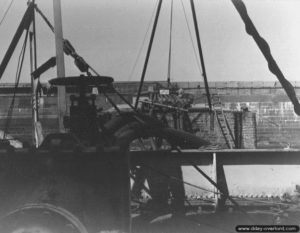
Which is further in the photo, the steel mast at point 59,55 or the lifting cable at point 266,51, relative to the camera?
the steel mast at point 59,55

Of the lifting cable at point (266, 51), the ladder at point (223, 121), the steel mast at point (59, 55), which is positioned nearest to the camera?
the lifting cable at point (266, 51)

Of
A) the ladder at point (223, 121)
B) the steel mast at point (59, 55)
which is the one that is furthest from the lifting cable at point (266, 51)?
the ladder at point (223, 121)

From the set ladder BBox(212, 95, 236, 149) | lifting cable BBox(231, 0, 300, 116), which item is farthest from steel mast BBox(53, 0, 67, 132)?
ladder BBox(212, 95, 236, 149)

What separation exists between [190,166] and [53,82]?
5.70ft

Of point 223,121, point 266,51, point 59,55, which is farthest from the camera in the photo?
point 223,121

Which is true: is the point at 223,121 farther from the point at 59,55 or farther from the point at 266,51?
the point at 266,51

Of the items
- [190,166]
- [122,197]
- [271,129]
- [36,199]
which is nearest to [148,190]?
[190,166]

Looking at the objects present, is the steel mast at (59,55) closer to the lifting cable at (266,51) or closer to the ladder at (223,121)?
the lifting cable at (266,51)

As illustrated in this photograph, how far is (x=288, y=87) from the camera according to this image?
4633mm

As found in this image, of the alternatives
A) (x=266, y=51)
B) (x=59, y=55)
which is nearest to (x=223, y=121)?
(x=59, y=55)

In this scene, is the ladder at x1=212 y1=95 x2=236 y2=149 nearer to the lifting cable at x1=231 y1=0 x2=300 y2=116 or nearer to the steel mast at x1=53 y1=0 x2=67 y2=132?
the steel mast at x1=53 y1=0 x2=67 y2=132

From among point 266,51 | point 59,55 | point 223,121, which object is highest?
point 59,55

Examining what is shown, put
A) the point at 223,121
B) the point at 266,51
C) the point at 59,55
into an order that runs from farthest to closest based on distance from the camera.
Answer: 1. the point at 223,121
2. the point at 59,55
3. the point at 266,51

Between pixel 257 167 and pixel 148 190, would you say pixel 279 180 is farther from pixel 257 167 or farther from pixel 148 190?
pixel 148 190
